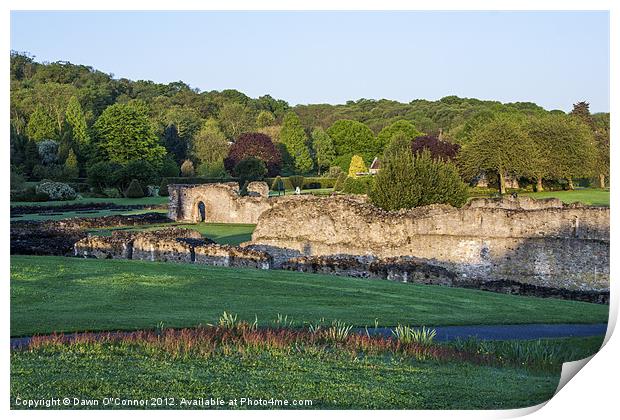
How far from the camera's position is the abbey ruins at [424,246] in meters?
19.6

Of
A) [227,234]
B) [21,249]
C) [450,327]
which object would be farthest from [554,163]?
[450,327]

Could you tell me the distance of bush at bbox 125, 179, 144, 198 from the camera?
4988 centimetres

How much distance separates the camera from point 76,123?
55500 mm

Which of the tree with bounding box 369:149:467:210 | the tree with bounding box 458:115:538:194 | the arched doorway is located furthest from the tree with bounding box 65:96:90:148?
the tree with bounding box 369:149:467:210

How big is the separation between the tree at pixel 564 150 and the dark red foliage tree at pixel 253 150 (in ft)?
66.5

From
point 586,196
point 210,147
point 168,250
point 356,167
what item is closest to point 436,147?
point 356,167

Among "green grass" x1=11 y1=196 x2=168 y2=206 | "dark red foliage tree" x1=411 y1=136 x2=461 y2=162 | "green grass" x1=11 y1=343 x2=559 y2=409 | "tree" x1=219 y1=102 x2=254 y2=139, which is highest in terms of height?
"tree" x1=219 y1=102 x2=254 y2=139

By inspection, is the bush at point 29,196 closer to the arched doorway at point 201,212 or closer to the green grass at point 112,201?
the green grass at point 112,201

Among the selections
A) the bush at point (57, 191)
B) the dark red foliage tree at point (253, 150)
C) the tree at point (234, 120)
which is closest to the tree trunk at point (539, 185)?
the dark red foliage tree at point (253, 150)

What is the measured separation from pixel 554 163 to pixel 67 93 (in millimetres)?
33249

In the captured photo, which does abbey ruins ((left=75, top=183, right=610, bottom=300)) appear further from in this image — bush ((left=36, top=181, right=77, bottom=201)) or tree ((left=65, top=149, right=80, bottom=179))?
tree ((left=65, top=149, right=80, bottom=179))

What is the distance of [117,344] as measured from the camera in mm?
11094

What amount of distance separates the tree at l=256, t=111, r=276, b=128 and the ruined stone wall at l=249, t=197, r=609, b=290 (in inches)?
2172

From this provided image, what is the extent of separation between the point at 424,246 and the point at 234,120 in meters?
58.5
